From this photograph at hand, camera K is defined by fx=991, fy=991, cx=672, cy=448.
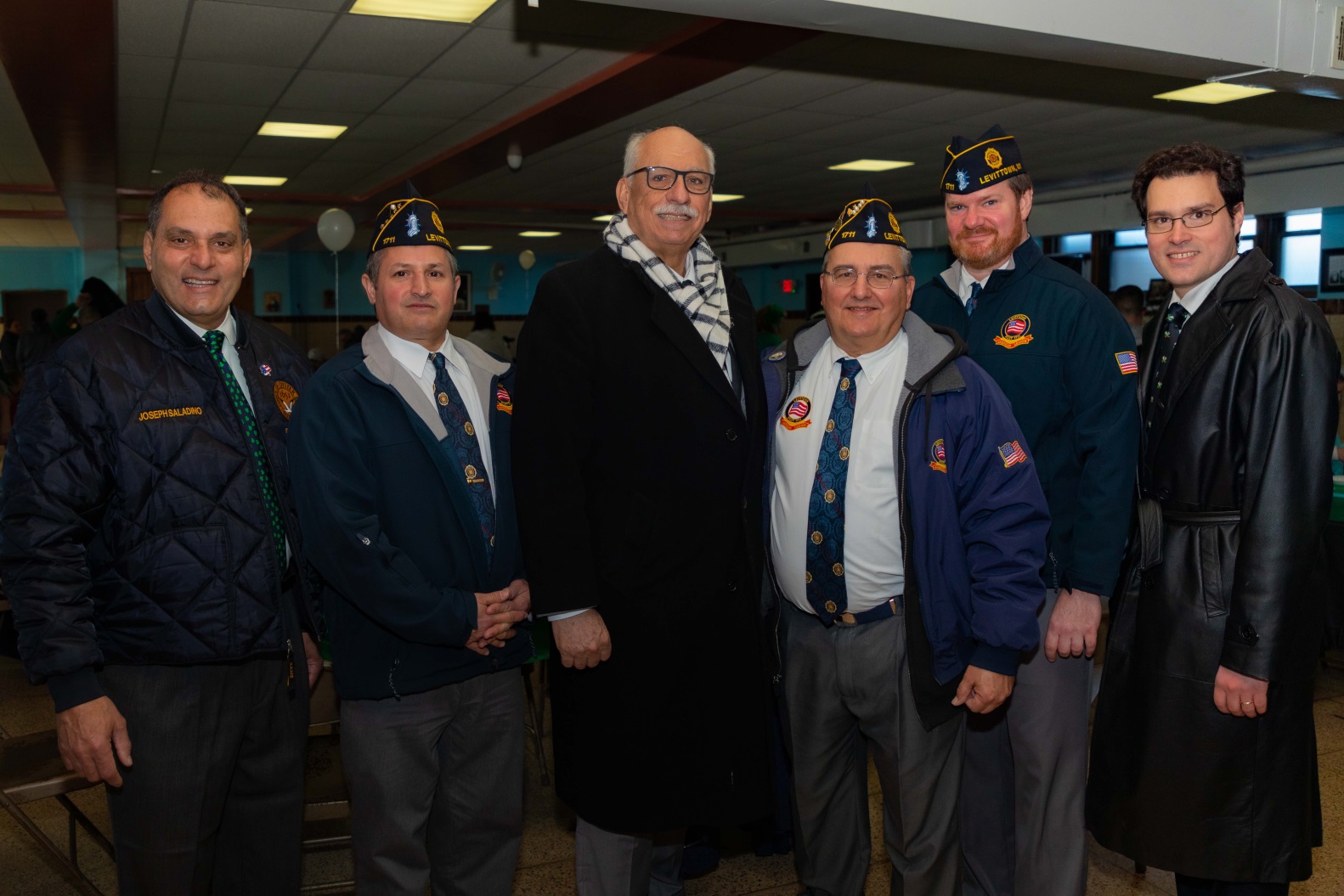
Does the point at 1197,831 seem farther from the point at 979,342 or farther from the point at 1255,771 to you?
the point at 979,342

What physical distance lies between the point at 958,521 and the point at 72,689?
5.67 feet

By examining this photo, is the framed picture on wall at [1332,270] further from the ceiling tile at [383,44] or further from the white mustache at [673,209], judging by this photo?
the white mustache at [673,209]

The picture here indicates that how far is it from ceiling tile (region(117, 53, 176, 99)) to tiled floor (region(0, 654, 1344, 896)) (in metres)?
4.62

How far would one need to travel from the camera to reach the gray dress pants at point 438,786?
202cm

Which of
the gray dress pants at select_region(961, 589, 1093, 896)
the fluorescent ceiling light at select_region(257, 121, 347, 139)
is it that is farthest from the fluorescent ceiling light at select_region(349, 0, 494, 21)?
the gray dress pants at select_region(961, 589, 1093, 896)

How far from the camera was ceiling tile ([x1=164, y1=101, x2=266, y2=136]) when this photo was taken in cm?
743

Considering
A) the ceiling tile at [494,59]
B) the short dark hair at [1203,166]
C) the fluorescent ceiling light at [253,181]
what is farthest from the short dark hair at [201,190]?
the fluorescent ceiling light at [253,181]

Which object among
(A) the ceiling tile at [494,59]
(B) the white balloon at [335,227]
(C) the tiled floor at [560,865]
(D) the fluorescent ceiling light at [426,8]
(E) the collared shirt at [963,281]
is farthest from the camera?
(B) the white balloon at [335,227]

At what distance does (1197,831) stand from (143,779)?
2.11 m

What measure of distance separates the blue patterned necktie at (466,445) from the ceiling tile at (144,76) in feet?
17.1

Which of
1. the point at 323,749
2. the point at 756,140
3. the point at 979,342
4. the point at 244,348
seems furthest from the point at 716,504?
the point at 756,140

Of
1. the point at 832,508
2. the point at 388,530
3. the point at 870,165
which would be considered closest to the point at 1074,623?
the point at 832,508

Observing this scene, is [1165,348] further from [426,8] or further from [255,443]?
[426,8]

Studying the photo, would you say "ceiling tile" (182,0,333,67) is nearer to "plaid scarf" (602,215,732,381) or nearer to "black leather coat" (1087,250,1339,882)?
"plaid scarf" (602,215,732,381)
